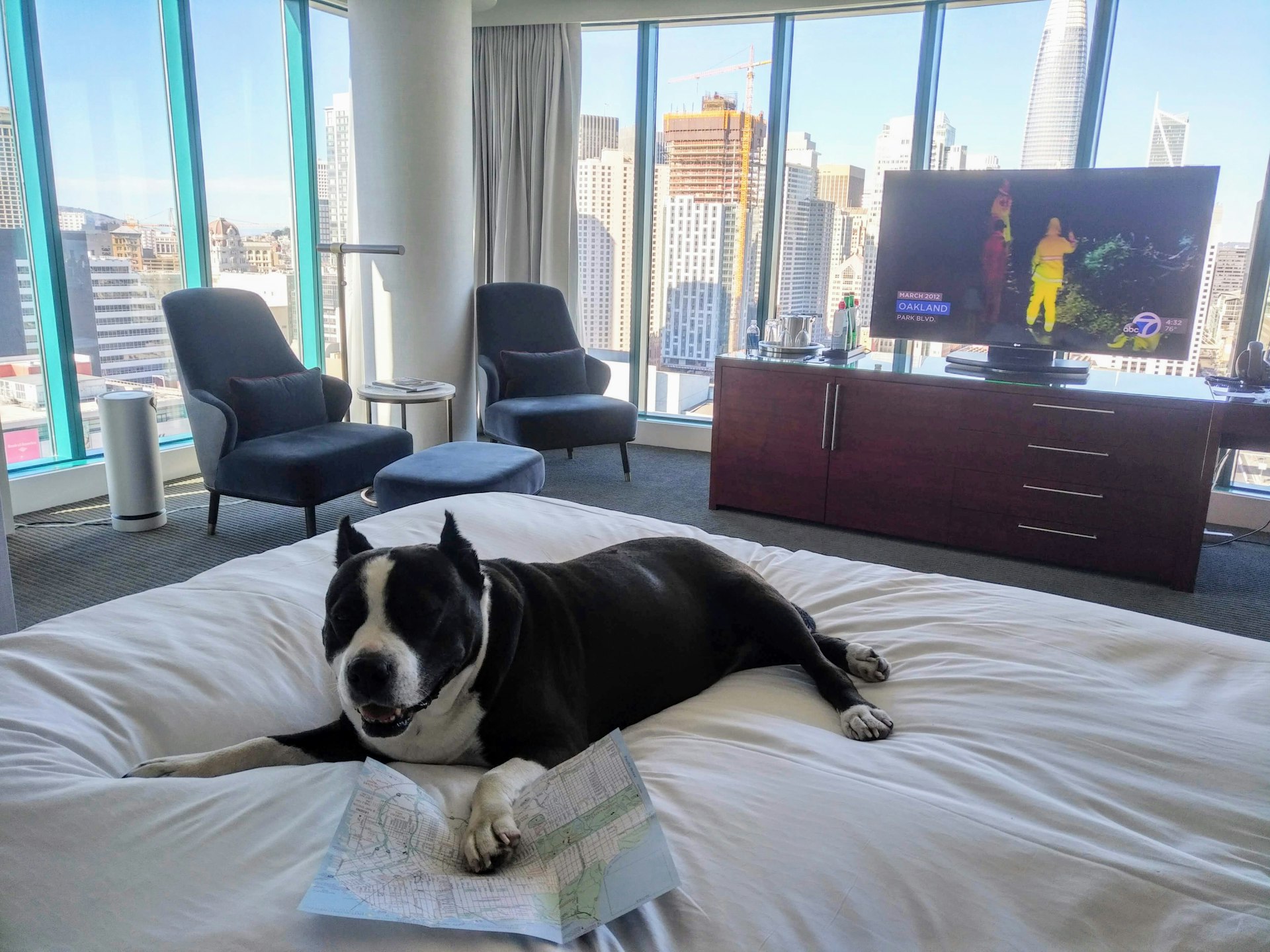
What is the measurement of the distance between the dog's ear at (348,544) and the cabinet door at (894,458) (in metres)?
2.93

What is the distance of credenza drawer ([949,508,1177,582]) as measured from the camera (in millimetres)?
3396

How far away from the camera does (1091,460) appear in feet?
11.3

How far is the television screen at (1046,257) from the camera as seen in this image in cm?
348

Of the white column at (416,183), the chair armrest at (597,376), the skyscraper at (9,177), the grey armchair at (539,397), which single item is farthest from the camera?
the chair armrest at (597,376)

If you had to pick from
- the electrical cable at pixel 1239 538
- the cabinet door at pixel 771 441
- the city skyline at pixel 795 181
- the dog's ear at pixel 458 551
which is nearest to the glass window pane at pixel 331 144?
the city skyline at pixel 795 181

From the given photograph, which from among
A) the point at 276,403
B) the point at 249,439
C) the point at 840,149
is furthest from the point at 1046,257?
the point at 249,439

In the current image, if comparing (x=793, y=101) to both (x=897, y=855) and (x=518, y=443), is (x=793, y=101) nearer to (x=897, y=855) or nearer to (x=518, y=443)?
(x=518, y=443)

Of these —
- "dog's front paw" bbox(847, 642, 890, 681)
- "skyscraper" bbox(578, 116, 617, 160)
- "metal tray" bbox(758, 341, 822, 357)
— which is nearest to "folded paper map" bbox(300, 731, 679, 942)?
"dog's front paw" bbox(847, 642, 890, 681)

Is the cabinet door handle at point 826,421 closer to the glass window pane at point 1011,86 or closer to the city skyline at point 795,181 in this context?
the city skyline at point 795,181

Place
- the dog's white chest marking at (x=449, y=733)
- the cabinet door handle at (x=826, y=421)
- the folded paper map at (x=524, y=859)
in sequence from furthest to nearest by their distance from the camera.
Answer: the cabinet door handle at (x=826, y=421)
the dog's white chest marking at (x=449, y=733)
the folded paper map at (x=524, y=859)

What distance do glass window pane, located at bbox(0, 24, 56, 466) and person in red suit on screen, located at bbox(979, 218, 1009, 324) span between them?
4246mm

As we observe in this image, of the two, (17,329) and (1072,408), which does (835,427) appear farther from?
(17,329)

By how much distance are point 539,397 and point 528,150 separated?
6.04ft

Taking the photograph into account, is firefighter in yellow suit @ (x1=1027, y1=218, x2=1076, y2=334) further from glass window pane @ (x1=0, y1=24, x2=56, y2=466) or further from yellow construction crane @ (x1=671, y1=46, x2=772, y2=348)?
glass window pane @ (x1=0, y1=24, x2=56, y2=466)
